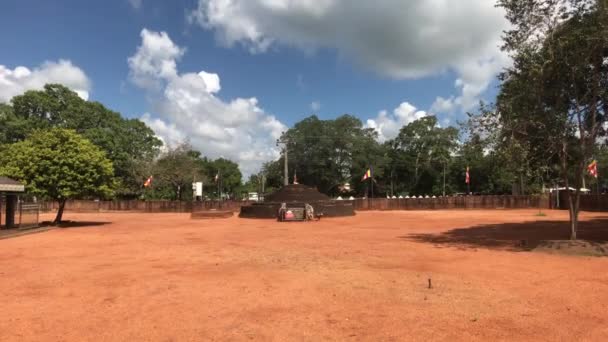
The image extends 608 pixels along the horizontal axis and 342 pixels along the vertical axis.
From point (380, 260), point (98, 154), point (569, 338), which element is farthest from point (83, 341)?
point (98, 154)

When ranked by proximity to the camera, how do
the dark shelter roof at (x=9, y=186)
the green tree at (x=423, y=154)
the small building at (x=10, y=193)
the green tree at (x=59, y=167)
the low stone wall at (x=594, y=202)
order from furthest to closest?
the green tree at (x=423, y=154)
the low stone wall at (x=594, y=202)
the green tree at (x=59, y=167)
the small building at (x=10, y=193)
the dark shelter roof at (x=9, y=186)

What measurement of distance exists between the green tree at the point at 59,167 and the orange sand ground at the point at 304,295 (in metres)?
15.2

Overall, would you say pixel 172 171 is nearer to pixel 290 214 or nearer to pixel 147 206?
pixel 147 206

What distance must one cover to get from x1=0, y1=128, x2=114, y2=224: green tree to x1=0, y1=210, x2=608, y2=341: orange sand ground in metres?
15.2

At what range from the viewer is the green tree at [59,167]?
29.2 metres

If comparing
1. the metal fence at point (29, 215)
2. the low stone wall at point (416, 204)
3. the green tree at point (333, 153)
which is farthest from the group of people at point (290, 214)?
the green tree at point (333, 153)

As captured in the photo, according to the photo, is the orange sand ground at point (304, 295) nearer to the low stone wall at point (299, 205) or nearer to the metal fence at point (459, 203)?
the low stone wall at point (299, 205)

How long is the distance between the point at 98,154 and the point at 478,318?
29904 millimetres

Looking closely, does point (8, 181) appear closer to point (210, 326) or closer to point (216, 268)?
point (216, 268)

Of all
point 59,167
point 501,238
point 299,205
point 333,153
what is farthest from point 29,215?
point 333,153

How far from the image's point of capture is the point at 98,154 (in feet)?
104

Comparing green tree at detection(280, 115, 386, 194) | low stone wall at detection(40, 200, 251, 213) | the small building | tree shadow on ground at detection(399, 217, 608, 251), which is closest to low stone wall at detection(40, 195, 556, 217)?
low stone wall at detection(40, 200, 251, 213)

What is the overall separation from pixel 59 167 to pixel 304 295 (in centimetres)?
2593

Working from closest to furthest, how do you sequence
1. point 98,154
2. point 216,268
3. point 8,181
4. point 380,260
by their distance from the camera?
point 216,268, point 380,260, point 8,181, point 98,154
